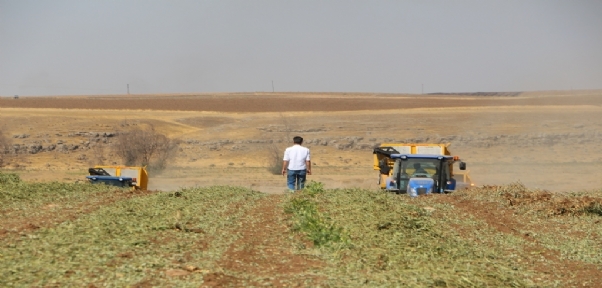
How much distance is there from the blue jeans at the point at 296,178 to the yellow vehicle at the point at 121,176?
238 inches

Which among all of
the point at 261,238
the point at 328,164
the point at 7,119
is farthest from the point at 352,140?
the point at 261,238

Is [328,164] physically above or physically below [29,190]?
below

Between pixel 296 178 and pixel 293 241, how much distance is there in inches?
278

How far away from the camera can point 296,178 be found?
15961mm

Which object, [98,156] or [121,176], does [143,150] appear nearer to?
[98,156]

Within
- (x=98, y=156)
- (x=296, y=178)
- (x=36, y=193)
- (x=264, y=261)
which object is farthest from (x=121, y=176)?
(x=98, y=156)

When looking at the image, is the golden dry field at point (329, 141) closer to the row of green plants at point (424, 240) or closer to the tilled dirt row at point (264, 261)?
the row of green plants at point (424, 240)

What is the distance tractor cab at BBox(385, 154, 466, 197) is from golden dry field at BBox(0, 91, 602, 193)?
13840mm

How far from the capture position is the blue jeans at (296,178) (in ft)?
51.5

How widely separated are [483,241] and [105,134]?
45.0m

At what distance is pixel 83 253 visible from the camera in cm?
745

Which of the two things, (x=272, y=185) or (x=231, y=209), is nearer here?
(x=231, y=209)

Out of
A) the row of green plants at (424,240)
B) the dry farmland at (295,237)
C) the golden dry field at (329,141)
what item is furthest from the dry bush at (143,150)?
the row of green plants at (424,240)

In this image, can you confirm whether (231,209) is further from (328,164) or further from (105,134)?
(105,134)
